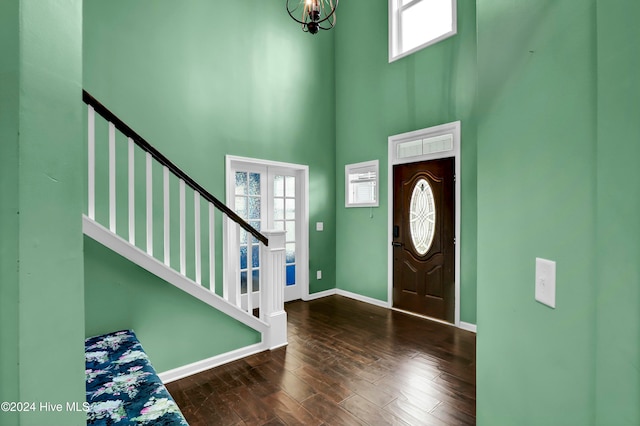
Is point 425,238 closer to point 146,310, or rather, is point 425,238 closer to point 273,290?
point 273,290

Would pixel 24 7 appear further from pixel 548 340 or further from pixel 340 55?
pixel 340 55

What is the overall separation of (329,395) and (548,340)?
5.97ft

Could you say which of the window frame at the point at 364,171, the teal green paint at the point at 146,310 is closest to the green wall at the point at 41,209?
the teal green paint at the point at 146,310

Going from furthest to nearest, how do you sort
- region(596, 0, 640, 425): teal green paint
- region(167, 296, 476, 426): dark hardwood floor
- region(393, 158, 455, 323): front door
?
region(393, 158, 455, 323): front door < region(167, 296, 476, 426): dark hardwood floor < region(596, 0, 640, 425): teal green paint

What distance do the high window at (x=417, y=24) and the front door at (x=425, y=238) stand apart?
1.59m

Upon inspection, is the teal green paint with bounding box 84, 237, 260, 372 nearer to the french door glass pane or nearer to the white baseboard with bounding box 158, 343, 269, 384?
the white baseboard with bounding box 158, 343, 269, 384

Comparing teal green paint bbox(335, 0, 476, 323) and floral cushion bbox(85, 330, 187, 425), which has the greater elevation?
teal green paint bbox(335, 0, 476, 323)

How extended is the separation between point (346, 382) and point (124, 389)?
159 centimetres

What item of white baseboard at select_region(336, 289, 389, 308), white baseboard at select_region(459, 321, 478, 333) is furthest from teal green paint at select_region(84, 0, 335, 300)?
white baseboard at select_region(459, 321, 478, 333)

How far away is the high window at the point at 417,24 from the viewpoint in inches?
143

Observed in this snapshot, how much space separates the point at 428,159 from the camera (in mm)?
3785

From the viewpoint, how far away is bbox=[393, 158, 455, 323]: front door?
3604 mm

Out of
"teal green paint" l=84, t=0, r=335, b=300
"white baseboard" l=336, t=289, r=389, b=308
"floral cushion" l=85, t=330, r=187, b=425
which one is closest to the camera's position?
"floral cushion" l=85, t=330, r=187, b=425

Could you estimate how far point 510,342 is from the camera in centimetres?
105
